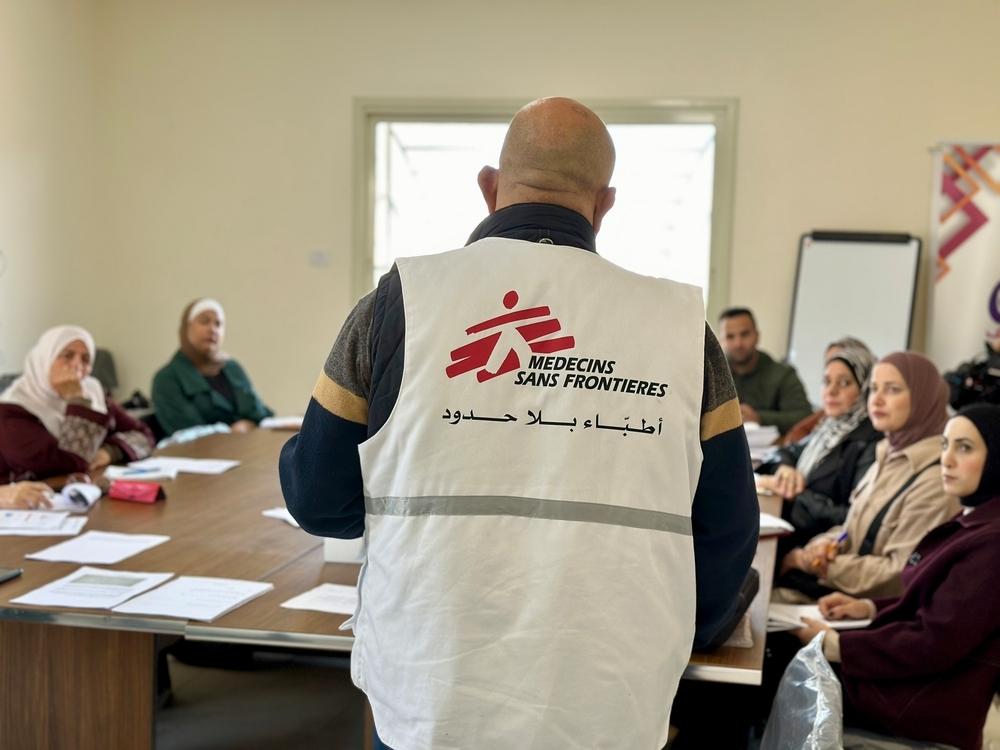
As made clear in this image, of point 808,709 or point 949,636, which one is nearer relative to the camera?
point 808,709

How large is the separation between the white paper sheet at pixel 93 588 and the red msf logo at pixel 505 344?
108 centimetres

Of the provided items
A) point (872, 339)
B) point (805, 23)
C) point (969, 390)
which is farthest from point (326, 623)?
point (805, 23)

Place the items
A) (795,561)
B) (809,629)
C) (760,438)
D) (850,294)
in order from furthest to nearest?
(850,294)
(760,438)
(795,561)
(809,629)

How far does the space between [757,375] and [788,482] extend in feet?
6.55

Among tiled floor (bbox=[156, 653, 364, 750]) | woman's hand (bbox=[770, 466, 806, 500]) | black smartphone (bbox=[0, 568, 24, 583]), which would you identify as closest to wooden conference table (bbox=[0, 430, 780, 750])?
black smartphone (bbox=[0, 568, 24, 583])

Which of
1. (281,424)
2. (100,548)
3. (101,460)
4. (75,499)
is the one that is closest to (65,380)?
(101,460)

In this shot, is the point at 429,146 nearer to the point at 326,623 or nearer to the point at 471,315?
the point at 326,623

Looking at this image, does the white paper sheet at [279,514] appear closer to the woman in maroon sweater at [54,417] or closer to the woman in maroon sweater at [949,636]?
the woman in maroon sweater at [54,417]

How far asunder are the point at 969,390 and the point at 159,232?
5.23m

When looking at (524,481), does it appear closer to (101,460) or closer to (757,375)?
(101,460)

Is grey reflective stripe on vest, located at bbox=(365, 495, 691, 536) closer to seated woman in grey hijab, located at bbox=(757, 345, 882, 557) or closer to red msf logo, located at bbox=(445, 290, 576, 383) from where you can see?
red msf logo, located at bbox=(445, 290, 576, 383)

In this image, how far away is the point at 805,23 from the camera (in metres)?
6.22

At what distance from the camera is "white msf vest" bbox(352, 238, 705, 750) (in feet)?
4.17

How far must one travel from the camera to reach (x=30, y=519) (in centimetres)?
266
